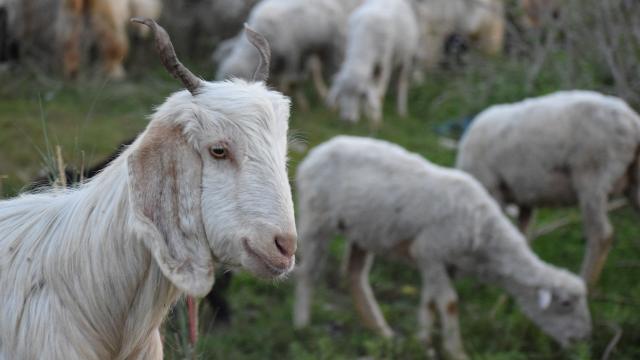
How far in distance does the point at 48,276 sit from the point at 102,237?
22cm

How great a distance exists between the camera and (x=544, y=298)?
23.7 feet

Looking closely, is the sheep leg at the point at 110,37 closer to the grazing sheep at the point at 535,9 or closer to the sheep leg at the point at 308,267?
the grazing sheep at the point at 535,9

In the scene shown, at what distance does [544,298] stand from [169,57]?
486 centimetres

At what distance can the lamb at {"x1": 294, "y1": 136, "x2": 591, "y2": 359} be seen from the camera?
7.34 m

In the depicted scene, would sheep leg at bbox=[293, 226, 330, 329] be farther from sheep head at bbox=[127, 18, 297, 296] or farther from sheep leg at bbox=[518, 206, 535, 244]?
sheep head at bbox=[127, 18, 297, 296]

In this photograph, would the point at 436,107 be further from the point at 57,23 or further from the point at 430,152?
the point at 57,23

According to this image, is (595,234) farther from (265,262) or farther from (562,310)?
(265,262)

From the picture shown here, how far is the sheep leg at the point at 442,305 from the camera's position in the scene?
7250mm

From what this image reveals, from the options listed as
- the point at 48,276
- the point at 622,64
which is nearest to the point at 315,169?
the point at 622,64

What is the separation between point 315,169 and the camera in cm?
790

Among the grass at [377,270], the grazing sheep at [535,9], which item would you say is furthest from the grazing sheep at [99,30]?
the grazing sheep at [535,9]

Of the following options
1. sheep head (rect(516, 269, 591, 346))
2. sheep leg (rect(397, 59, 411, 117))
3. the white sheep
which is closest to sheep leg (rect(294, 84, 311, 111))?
the white sheep

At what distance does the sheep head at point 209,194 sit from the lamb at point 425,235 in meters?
4.54

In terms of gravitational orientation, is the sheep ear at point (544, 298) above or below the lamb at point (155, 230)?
below
